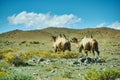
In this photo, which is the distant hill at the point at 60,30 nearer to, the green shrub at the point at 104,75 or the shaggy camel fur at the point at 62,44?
the shaggy camel fur at the point at 62,44

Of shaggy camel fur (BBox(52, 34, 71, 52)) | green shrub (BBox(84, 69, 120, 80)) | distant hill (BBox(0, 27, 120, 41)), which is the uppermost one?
distant hill (BBox(0, 27, 120, 41))

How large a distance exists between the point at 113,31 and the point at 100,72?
147376 mm

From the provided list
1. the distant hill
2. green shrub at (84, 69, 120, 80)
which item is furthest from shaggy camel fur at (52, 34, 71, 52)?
the distant hill

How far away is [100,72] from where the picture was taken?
12.2 m

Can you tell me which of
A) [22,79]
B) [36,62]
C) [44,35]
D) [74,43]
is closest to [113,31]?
[44,35]

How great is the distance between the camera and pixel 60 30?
570 feet

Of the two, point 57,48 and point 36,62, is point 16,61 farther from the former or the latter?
point 57,48

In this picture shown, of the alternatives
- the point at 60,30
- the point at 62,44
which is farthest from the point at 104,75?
the point at 60,30

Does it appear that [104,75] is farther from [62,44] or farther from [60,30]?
[60,30]

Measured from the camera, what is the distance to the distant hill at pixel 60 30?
14150 cm

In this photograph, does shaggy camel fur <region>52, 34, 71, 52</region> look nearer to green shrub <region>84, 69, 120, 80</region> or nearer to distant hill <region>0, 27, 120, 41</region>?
green shrub <region>84, 69, 120, 80</region>

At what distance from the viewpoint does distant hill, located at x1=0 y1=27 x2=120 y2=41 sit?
5571 inches

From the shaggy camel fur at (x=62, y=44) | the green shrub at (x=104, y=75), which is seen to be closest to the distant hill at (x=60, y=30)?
the shaggy camel fur at (x=62, y=44)

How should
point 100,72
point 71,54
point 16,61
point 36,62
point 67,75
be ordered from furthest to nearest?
point 71,54
point 36,62
point 16,61
point 67,75
point 100,72
